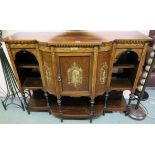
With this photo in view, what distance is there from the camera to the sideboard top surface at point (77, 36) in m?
1.32

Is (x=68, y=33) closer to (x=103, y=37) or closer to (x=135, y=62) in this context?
(x=103, y=37)

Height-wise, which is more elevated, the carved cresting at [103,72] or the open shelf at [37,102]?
the carved cresting at [103,72]

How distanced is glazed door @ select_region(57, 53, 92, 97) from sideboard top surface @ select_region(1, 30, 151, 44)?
15 cm

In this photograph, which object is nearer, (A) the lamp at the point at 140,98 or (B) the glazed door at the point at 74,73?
(B) the glazed door at the point at 74,73

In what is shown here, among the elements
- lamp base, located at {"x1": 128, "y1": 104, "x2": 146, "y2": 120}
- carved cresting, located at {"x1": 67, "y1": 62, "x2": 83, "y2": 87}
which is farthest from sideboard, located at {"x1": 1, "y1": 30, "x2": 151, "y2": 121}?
lamp base, located at {"x1": 128, "y1": 104, "x2": 146, "y2": 120}

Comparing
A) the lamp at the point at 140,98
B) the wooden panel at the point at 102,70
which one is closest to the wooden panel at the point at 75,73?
the wooden panel at the point at 102,70

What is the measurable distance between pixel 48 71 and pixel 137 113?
1.23 meters

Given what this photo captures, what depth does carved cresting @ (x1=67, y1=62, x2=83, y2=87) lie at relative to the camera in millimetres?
1390

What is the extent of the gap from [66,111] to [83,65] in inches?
28.6

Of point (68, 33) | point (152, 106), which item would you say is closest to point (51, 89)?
A: point (68, 33)

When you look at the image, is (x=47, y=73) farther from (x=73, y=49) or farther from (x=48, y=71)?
(x=73, y=49)

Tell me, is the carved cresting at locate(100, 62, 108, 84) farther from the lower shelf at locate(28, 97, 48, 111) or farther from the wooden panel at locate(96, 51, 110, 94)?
the lower shelf at locate(28, 97, 48, 111)

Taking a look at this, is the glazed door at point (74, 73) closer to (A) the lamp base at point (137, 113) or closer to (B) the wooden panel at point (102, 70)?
(B) the wooden panel at point (102, 70)

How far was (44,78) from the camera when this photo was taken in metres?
1.54
